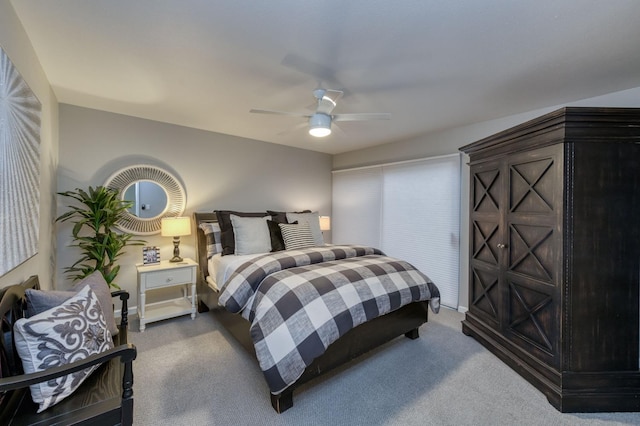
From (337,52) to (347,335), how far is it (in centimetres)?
205

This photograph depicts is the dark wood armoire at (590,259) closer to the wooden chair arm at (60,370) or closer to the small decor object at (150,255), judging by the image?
the wooden chair arm at (60,370)

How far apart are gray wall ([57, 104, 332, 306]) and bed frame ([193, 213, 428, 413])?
1.25 metres

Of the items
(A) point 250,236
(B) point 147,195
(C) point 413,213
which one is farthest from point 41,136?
(C) point 413,213

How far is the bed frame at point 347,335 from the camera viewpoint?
1.88m

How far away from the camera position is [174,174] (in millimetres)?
3506

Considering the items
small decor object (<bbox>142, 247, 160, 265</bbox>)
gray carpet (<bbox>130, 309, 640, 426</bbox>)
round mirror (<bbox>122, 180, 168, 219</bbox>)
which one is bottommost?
gray carpet (<bbox>130, 309, 640, 426</bbox>)

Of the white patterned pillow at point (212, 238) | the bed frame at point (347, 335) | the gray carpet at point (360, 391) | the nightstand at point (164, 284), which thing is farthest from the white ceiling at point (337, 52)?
the gray carpet at point (360, 391)

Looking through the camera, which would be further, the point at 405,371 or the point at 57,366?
the point at 405,371

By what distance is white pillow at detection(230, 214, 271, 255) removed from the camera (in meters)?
3.18

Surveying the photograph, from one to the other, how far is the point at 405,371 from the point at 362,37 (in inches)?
98.3

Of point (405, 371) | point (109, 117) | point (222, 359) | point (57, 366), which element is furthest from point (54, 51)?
point (405, 371)

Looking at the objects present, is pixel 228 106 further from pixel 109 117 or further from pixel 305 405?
pixel 305 405

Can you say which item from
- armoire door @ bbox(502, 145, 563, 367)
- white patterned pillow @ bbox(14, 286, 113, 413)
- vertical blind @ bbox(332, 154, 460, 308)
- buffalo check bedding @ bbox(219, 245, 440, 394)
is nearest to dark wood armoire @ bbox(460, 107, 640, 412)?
armoire door @ bbox(502, 145, 563, 367)

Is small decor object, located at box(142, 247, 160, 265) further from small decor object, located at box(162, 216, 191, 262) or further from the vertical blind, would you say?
the vertical blind
